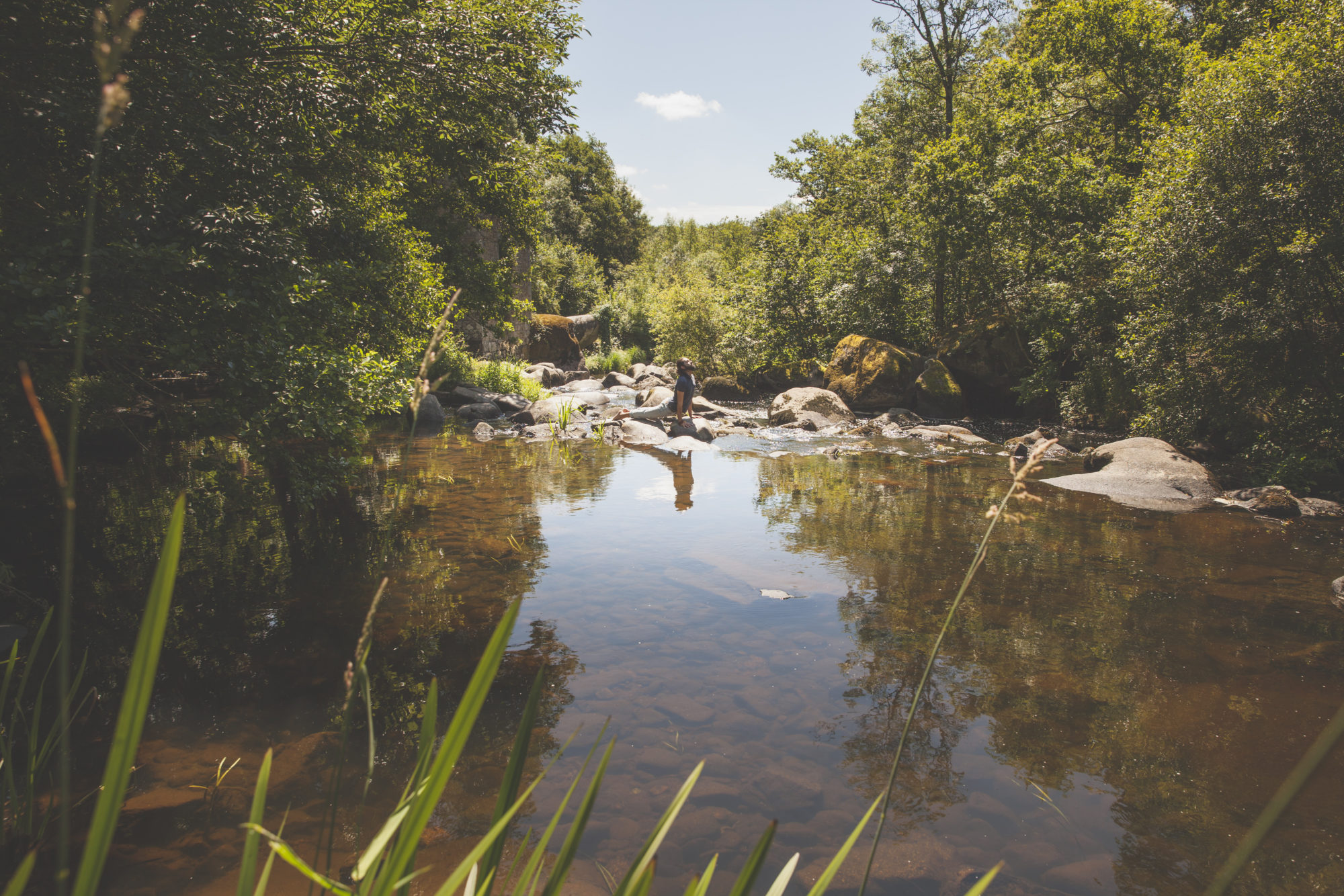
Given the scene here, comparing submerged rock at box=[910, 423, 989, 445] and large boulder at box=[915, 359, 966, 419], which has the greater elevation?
large boulder at box=[915, 359, 966, 419]

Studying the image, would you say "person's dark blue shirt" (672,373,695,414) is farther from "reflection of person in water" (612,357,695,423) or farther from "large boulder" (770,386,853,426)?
"large boulder" (770,386,853,426)

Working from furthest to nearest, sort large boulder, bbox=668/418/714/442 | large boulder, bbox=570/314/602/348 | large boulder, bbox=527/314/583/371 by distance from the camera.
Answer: large boulder, bbox=570/314/602/348
large boulder, bbox=527/314/583/371
large boulder, bbox=668/418/714/442

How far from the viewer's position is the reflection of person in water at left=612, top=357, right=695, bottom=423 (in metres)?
15.6

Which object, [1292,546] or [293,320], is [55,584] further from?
[1292,546]

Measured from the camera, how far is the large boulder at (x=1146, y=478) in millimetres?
9430

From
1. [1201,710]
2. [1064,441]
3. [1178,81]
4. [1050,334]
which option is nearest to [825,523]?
[1201,710]

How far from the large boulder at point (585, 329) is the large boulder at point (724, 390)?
11528mm

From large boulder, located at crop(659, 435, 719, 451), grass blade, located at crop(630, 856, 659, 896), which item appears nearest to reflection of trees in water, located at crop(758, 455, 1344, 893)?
grass blade, located at crop(630, 856, 659, 896)

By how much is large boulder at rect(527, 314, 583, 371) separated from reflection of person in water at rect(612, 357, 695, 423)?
13.5 metres

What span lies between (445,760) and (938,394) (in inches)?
759

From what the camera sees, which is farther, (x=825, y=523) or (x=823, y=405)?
(x=823, y=405)

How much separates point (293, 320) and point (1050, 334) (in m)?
16.5

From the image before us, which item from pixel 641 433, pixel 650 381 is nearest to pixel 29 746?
pixel 641 433

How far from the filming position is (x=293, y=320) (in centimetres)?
518
